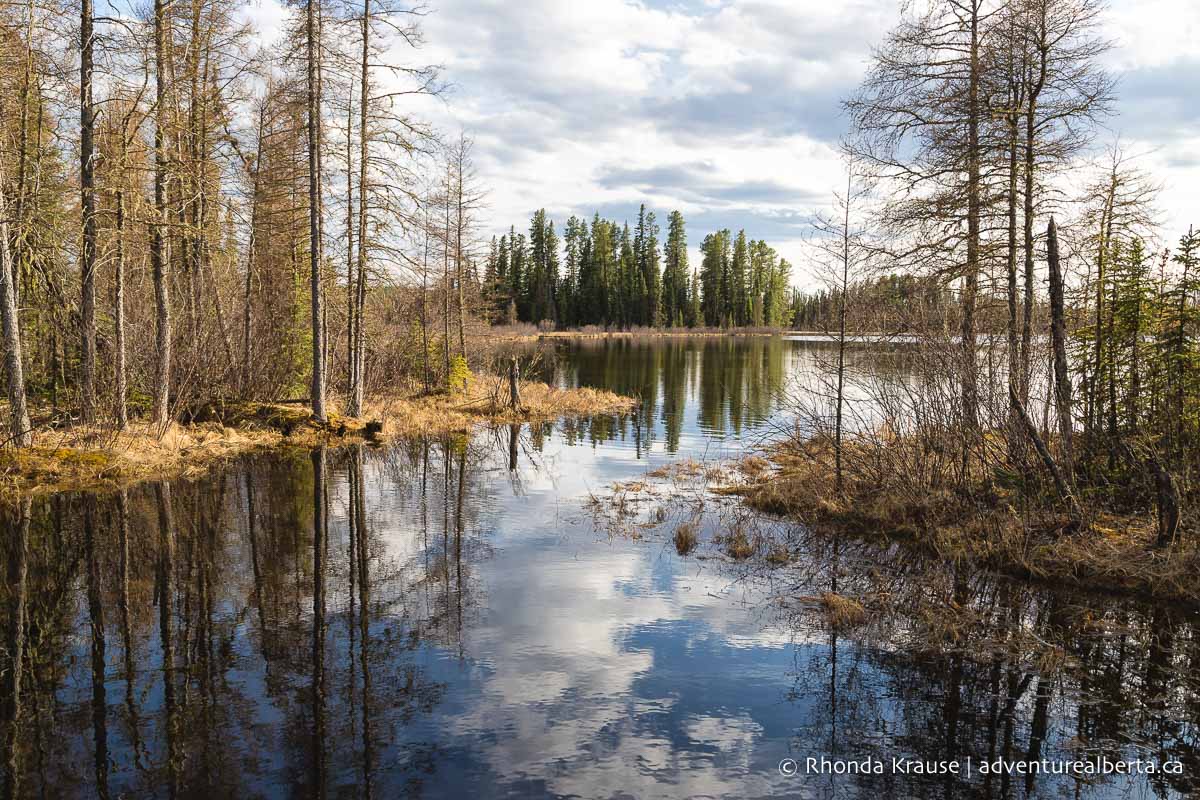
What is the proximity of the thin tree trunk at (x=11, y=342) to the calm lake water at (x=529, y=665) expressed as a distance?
229cm

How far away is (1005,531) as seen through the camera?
33.6 feet

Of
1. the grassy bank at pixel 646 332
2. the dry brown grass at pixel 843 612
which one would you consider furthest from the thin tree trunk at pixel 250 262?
the grassy bank at pixel 646 332

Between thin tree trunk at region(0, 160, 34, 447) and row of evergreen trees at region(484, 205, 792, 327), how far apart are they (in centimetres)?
8182

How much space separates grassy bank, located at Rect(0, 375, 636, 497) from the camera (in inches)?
530

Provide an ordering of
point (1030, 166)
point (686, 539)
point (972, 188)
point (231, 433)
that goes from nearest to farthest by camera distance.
A: point (686, 539)
point (1030, 166)
point (972, 188)
point (231, 433)

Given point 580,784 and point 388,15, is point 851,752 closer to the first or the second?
point 580,784

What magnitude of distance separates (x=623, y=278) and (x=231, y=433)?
8526 cm

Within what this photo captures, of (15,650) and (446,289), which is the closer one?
(15,650)

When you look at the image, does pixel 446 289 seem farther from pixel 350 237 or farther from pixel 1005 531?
pixel 1005 531

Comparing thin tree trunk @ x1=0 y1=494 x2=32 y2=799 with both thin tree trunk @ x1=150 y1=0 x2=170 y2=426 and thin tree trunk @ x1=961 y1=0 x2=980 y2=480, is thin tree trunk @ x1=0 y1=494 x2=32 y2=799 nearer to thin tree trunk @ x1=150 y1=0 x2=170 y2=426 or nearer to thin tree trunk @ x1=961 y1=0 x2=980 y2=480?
thin tree trunk @ x1=150 y1=0 x2=170 y2=426

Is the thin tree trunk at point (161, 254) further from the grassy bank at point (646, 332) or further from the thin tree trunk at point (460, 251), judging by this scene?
the grassy bank at point (646, 332)

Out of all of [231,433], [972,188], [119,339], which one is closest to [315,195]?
[119,339]

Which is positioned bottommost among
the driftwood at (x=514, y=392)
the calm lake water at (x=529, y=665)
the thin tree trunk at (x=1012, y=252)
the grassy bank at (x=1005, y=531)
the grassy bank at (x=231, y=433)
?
the calm lake water at (x=529, y=665)

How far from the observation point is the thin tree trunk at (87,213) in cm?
1409
